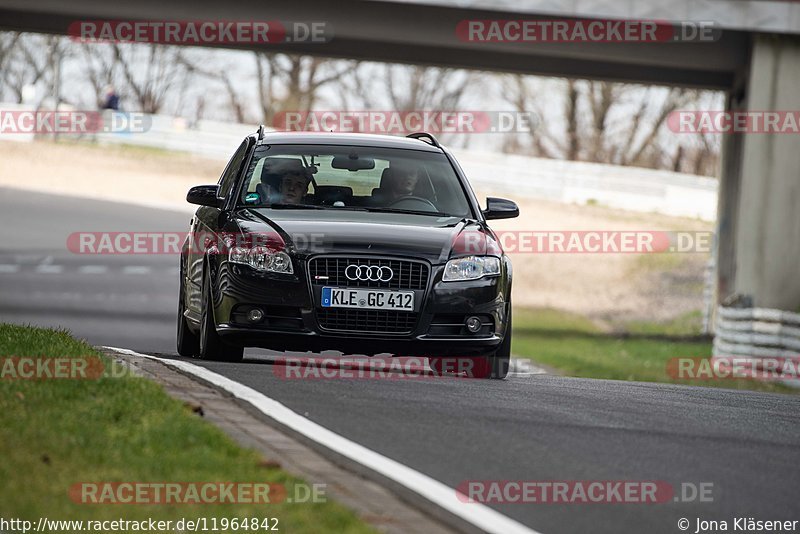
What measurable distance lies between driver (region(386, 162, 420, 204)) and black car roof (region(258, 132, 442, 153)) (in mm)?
283

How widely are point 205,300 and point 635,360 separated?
16677 mm

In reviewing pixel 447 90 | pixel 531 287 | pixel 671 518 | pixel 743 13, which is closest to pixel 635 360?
pixel 743 13

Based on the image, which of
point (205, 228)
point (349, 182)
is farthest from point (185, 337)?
point (349, 182)

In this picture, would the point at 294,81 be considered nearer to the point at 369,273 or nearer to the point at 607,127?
the point at 607,127

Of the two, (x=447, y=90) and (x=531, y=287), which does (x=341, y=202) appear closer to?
(x=531, y=287)

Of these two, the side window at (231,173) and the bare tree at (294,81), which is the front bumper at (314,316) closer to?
the side window at (231,173)

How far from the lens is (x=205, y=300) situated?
1132 cm

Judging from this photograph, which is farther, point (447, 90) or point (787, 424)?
point (447, 90)

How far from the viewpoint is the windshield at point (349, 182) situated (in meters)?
11.8

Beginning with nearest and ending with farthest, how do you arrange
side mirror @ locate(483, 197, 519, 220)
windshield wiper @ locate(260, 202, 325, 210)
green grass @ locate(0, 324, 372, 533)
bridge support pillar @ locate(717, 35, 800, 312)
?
green grass @ locate(0, 324, 372, 533), windshield wiper @ locate(260, 202, 325, 210), side mirror @ locate(483, 197, 519, 220), bridge support pillar @ locate(717, 35, 800, 312)

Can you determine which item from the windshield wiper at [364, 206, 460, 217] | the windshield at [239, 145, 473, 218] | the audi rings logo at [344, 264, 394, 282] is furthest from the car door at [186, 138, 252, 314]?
the audi rings logo at [344, 264, 394, 282]

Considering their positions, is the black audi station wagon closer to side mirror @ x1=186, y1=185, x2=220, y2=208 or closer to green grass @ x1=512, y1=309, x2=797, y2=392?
side mirror @ x1=186, y1=185, x2=220, y2=208

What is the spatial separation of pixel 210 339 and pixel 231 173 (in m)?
1.76

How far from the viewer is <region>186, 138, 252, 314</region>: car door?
11.7 meters
